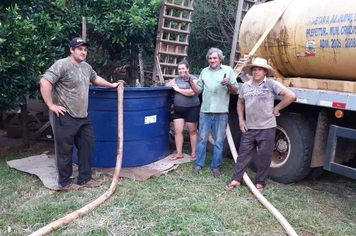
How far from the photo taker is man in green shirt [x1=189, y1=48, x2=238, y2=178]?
464cm

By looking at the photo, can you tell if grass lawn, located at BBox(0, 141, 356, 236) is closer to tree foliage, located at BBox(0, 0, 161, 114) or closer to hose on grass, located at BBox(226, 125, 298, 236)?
hose on grass, located at BBox(226, 125, 298, 236)

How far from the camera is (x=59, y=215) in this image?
11.6ft

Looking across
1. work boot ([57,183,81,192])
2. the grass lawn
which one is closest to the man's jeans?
the grass lawn

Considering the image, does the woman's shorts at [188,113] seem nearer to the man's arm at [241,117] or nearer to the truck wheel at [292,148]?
the man's arm at [241,117]

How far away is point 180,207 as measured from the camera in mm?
3750

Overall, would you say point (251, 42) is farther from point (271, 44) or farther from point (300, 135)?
point (300, 135)

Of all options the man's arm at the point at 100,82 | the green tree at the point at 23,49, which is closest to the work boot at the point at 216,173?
the man's arm at the point at 100,82

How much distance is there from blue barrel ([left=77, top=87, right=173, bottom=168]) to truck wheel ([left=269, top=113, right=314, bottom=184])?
165cm

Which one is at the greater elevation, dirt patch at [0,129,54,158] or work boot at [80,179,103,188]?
work boot at [80,179,103,188]

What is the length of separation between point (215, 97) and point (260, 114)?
705 mm

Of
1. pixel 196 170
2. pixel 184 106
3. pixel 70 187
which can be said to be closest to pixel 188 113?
pixel 184 106

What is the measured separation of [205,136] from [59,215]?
2.11 m

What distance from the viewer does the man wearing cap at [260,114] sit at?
4.11 metres

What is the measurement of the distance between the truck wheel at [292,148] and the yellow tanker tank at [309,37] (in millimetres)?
612
